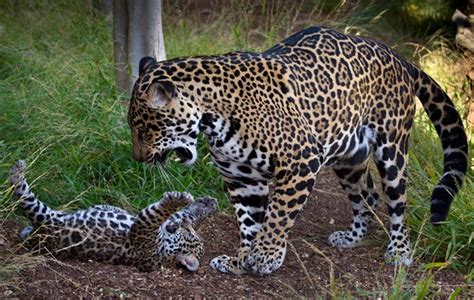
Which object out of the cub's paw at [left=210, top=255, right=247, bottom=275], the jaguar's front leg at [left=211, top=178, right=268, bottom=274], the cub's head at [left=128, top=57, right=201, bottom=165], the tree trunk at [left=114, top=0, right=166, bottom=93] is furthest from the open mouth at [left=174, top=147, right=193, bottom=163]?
the tree trunk at [left=114, top=0, right=166, bottom=93]

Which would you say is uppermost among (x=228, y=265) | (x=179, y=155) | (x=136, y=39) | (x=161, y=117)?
(x=161, y=117)

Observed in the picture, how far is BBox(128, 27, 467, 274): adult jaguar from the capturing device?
614 cm

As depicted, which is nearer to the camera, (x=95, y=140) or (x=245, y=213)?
(x=245, y=213)

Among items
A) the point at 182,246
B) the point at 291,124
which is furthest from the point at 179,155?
the point at 182,246

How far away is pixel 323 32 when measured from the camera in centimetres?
692

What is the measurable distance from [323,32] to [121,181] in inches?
85.1

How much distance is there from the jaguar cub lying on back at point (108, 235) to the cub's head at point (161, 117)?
447mm

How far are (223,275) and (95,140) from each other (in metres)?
1.92

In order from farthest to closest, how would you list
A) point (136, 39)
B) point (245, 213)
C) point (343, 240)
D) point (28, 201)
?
point (136, 39)
point (343, 240)
point (245, 213)
point (28, 201)

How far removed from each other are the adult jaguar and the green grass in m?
0.44

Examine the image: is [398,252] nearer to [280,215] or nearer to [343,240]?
[343,240]

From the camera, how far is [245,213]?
6.88 meters

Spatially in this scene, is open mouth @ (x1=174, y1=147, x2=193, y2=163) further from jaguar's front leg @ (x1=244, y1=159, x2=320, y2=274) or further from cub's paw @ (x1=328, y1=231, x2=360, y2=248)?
cub's paw @ (x1=328, y1=231, x2=360, y2=248)

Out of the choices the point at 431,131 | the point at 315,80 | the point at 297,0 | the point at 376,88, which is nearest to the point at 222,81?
the point at 315,80
